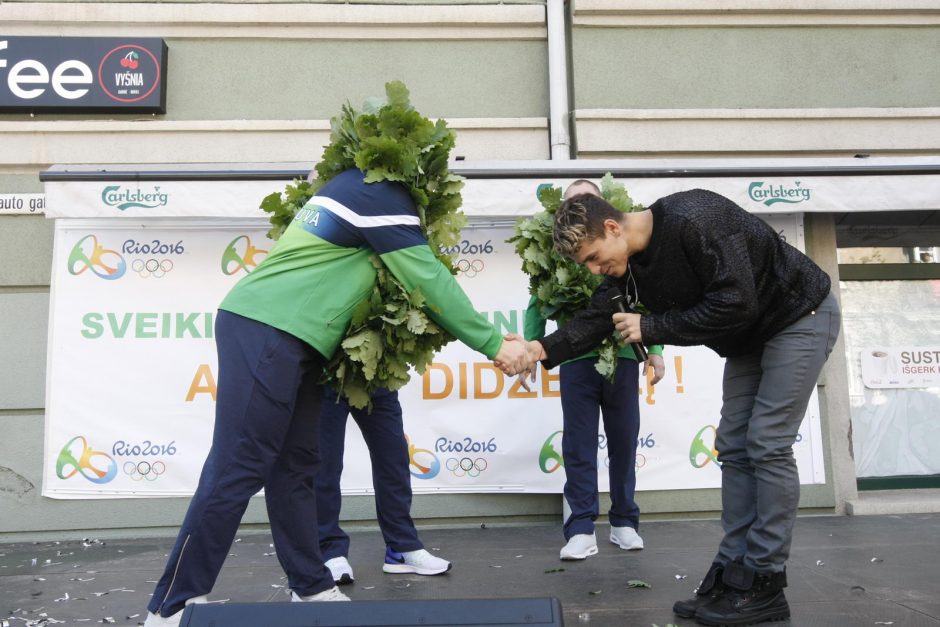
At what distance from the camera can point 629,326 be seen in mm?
3033

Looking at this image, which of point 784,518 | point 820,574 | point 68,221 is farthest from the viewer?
point 68,221

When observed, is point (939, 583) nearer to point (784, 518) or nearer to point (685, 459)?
point (784, 518)

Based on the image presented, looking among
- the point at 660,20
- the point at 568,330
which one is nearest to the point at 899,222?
the point at 660,20

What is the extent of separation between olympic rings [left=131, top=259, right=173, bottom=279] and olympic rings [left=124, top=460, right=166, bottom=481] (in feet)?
4.53

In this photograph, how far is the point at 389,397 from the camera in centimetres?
391

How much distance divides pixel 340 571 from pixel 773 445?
6.88 feet

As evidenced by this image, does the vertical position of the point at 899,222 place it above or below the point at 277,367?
above

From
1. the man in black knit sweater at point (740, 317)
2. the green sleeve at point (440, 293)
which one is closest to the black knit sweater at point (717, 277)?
the man in black knit sweater at point (740, 317)

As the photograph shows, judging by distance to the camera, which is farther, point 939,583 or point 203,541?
point 939,583

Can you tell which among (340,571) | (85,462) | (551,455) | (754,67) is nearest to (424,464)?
(551,455)

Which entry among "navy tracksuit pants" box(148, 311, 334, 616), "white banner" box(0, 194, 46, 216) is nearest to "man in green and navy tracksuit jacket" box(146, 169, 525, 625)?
"navy tracksuit pants" box(148, 311, 334, 616)

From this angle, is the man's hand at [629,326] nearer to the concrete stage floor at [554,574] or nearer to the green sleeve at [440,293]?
the green sleeve at [440,293]

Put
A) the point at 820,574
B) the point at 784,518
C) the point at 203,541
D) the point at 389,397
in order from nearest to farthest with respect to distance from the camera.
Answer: the point at 203,541 < the point at 784,518 < the point at 820,574 < the point at 389,397

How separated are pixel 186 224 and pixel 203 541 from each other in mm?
→ 3638
